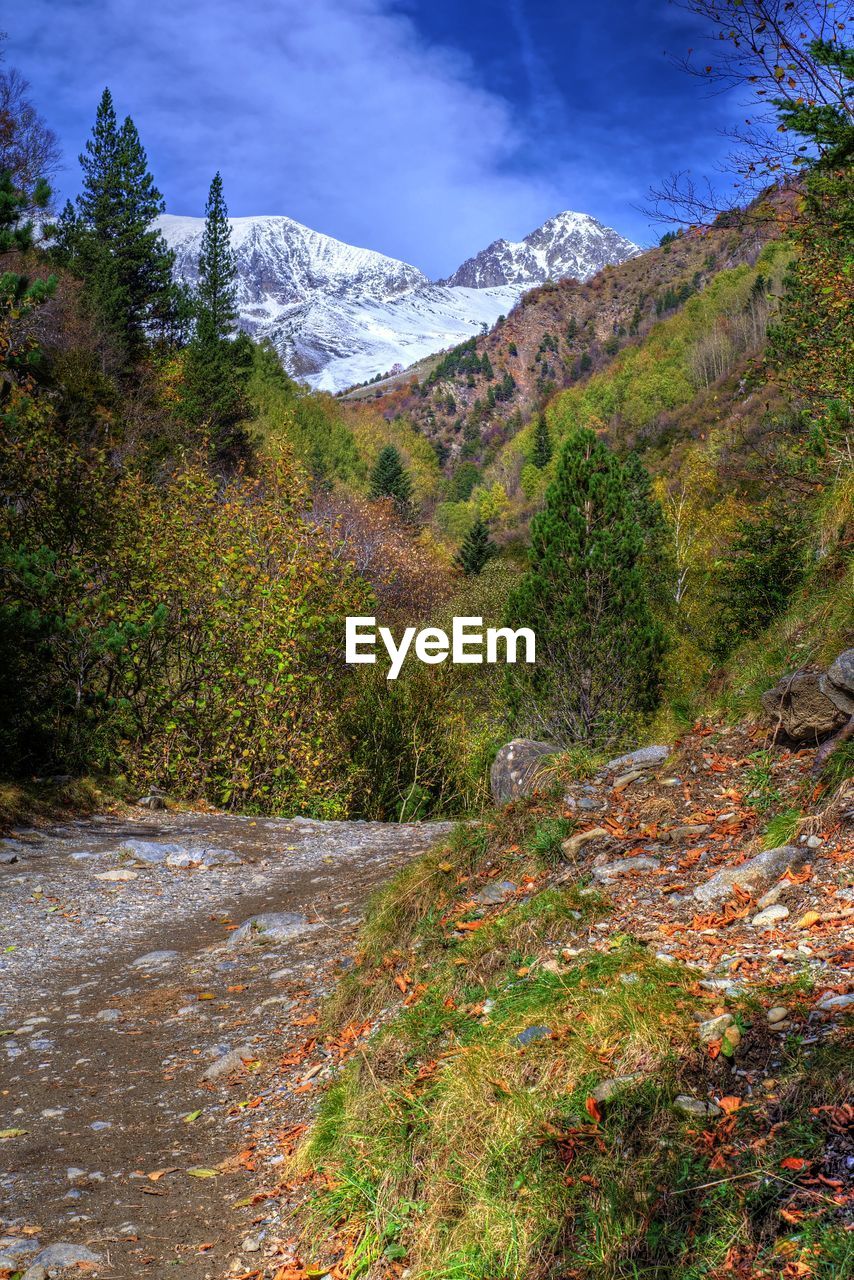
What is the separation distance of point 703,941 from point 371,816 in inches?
415

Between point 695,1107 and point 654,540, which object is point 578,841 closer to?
point 695,1107

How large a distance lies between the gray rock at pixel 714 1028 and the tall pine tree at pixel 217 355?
3989cm

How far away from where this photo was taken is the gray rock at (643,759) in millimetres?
5410

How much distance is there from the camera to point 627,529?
14.0 metres

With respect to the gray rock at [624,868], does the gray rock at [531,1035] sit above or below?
below

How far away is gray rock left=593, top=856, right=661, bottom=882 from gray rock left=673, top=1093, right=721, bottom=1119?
170cm

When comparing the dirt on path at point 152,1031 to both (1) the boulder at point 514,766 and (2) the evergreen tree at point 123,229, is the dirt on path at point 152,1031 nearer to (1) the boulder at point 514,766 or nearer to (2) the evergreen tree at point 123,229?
(1) the boulder at point 514,766

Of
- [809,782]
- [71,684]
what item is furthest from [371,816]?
[809,782]

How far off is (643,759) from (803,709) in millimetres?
1164

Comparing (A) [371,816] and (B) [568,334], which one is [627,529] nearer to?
(A) [371,816]

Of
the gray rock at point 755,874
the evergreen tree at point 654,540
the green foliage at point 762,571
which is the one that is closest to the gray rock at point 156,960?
the gray rock at point 755,874

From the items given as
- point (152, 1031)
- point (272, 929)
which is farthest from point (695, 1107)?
point (272, 929)

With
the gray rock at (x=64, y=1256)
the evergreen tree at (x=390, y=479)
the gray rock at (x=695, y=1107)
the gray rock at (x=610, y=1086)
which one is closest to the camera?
the gray rock at (x=695, y=1107)

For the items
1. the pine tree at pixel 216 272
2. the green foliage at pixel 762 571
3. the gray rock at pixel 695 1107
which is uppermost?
the pine tree at pixel 216 272
